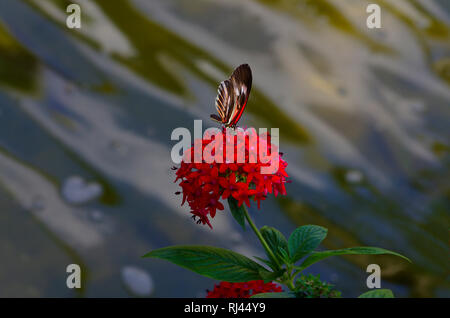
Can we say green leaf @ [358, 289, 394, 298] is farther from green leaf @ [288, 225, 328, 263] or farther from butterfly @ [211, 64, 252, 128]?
butterfly @ [211, 64, 252, 128]

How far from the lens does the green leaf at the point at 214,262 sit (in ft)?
1.55

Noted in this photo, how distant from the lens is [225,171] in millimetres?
458

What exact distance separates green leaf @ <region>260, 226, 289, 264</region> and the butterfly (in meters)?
0.14

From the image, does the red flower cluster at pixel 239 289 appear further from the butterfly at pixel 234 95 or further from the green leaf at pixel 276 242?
the butterfly at pixel 234 95

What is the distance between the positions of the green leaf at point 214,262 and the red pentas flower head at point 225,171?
0.04 metres

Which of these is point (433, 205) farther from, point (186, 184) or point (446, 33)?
point (186, 184)

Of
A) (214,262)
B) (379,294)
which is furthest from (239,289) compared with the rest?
(379,294)

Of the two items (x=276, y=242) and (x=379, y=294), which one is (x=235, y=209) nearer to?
(x=276, y=242)

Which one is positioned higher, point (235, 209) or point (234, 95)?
point (234, 95)

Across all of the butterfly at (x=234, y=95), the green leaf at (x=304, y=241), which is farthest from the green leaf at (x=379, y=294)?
Answer: the butterfly at (x=234, y=95)

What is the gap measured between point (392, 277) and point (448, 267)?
0.12 metres

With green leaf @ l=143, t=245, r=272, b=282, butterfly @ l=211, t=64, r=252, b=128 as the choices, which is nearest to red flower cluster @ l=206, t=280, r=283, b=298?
green leaf @ l=143, t=245, r=272, b=282

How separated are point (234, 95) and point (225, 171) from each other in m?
0.11
